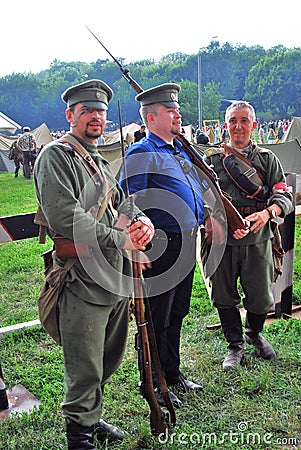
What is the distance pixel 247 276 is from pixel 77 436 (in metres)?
1.86

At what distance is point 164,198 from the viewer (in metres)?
3.34

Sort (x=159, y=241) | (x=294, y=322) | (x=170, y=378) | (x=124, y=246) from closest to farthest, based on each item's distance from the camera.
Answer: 1. (x=124, y=246)
2. (x=159, y=241)
3. (x=170, y=378)
4. (x=294, y=322)

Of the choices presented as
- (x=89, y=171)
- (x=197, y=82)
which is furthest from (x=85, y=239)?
(x=197, y=82)

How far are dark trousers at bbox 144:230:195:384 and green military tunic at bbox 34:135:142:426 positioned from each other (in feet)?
1.70

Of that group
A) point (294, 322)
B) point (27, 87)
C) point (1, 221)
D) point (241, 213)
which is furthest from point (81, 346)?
point (27, 87)

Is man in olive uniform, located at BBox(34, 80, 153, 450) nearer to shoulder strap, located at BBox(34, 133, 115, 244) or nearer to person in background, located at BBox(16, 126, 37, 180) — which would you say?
shoulder strap, located at BBox(34, 133, 115, 244)

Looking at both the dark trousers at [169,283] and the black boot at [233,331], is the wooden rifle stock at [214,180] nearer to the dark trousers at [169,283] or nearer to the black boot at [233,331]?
the dark trousers at [169,283]

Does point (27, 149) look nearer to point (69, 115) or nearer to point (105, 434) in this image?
point (69, 115)

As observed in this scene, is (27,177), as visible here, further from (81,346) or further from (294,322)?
(81,346)

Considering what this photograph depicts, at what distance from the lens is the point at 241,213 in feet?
12.9

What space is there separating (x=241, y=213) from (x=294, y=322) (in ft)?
5.05

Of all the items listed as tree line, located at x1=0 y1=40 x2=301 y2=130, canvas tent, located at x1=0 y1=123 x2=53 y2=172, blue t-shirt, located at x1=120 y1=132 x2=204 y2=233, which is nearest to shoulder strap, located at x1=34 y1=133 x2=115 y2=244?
blue t-shirt, located at x1=120 y1=132 x2=204 y2=233

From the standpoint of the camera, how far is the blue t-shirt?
3295 millimetres

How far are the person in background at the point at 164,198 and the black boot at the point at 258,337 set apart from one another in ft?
3.14
